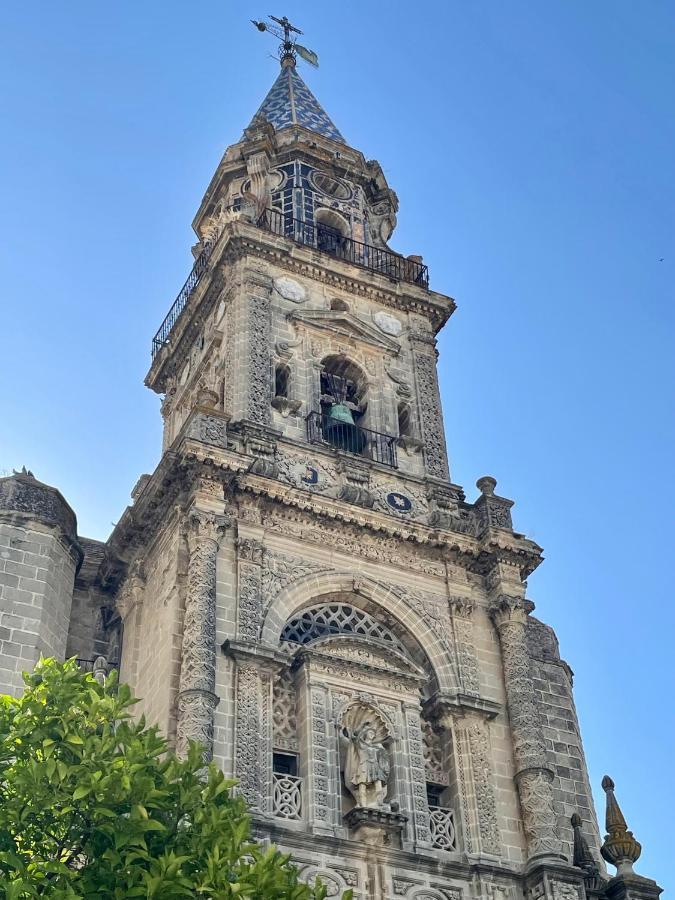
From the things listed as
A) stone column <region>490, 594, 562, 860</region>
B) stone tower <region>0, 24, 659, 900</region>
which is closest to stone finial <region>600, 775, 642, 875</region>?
stone tower <region>0, 24, 659, 900</region>

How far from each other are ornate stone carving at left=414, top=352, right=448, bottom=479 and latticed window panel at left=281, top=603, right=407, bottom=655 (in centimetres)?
452

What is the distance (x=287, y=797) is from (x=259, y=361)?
1033 centimetres

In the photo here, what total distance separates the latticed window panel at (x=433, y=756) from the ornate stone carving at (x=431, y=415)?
6.32 metres

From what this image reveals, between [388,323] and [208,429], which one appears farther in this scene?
[388,323]

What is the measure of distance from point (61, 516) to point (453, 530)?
811 centimetres

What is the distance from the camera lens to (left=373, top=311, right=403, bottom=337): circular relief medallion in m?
31.1

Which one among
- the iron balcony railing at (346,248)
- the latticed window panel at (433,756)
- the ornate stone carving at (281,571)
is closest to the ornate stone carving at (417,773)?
the latticed window panel at (433,756)

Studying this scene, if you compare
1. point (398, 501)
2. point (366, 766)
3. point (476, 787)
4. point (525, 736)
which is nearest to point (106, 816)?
point (366, 766)

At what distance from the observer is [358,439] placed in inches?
1138

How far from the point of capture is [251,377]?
2758 centimetres

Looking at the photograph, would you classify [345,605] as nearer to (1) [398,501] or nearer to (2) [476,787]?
(1) [398,501]

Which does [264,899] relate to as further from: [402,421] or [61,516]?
[402,421]

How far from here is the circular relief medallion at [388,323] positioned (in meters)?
31.1

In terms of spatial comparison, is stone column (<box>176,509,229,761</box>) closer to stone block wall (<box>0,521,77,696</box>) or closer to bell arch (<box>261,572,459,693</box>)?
bell arch (<box>261,572,459,693</box>)
